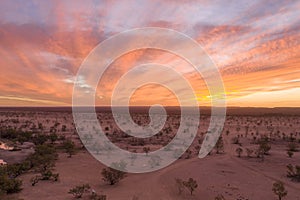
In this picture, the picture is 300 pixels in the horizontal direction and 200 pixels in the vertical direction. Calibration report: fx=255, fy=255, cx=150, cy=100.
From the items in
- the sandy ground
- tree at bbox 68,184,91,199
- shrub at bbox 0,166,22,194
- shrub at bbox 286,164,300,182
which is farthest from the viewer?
shrub at bbox 286,164,300,182

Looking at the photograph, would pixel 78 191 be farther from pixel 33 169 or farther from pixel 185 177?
pixel 33 169

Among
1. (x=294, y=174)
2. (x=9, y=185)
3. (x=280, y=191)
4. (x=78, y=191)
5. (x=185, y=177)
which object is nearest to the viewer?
(x=280, y=191)

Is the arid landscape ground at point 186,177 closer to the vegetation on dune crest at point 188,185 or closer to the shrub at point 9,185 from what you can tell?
the vegetation on dune crest at point 188,185

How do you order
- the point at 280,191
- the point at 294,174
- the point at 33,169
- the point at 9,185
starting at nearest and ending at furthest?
the point at 280,191
the point at 9,185
the point at 294,174
the point at 33,169

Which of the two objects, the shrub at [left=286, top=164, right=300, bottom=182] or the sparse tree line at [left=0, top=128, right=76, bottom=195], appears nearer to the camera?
the sparse tree line at [left=0, top=128, right=76, bottom=195]

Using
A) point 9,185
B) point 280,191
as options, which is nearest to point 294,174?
point 280,191

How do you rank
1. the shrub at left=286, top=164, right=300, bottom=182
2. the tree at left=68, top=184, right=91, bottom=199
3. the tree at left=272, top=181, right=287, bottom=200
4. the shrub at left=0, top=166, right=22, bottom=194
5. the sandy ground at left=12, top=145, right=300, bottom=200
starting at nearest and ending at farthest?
the tree at left=272, top=181, right=287, bottom=200 < the tree at left=68, top=184, right=91, bottom=199 < the shrub at left=0, top=166, right=22, bottom=194 < the sandy ground at left=12, top=145, right=300, bottom=200 < the shrub at left=286, top=164, right=300, bottom=182

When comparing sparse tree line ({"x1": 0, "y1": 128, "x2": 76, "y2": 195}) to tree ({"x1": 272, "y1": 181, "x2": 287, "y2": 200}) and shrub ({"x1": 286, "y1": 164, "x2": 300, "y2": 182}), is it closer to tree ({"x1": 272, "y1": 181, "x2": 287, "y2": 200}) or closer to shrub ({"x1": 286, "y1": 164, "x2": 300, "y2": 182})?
tree ({"x1": 272, "y1": 181, "x2": 287, "y2": 200})

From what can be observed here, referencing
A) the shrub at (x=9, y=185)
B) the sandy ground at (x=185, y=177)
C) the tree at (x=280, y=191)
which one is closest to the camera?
the tree at (x=280, y=191)

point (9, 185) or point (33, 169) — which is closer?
point (9, 185)

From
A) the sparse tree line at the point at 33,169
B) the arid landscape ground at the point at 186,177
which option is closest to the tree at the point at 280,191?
the arid landscape ground at the point at 186,177

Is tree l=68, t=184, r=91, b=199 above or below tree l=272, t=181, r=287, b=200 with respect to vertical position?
below

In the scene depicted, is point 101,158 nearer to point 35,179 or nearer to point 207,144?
point 35,179

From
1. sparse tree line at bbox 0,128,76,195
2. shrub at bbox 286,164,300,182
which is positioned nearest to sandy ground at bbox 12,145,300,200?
shrub at bbox 286,164,300,182
